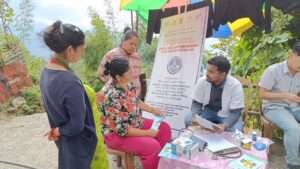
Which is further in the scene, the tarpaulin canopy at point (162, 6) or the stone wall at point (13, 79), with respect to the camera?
the stone wall at point (13, 79)

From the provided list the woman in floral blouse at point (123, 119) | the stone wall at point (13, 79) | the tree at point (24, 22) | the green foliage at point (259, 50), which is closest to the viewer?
the woman in floral blouse at point (123, 119)

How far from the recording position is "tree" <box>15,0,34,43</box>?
574 cm

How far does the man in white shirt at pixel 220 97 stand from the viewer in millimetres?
2676

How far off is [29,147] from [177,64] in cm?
188

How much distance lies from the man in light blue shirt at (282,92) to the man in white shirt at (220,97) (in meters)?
0.30

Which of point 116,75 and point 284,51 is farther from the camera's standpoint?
point 284,51

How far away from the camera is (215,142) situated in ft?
7.39

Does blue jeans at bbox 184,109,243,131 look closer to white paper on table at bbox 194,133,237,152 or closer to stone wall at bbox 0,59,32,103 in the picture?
white paper on table at bbox 194,133,237,152

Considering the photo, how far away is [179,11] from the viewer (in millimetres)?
3584

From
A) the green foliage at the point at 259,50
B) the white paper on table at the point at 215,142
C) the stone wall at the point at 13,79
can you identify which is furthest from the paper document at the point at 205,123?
the stone wall at the point at 13,79

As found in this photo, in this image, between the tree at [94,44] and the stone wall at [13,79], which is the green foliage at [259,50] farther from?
the stone wall at [13,79]

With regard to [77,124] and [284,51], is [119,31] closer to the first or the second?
[284,51]

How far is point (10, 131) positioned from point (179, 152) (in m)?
2.93

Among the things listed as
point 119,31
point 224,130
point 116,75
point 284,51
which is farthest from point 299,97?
point 119,31
